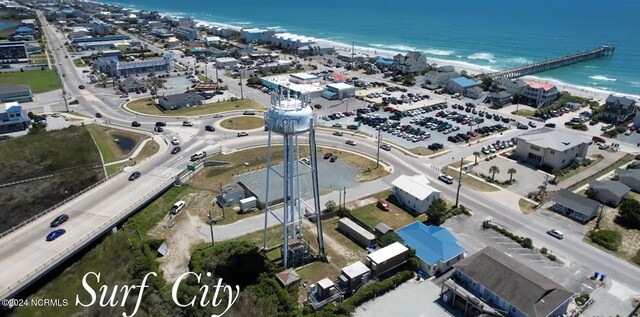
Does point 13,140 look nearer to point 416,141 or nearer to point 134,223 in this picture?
point 134,223

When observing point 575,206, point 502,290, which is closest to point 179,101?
point 502,290

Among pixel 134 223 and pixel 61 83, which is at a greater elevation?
pixel 61 83

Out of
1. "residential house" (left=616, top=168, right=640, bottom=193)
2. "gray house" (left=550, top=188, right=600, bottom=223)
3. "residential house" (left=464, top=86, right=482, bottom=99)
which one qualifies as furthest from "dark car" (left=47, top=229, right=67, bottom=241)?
"residential house" (left=464, top=86, right=482, bottom=99)

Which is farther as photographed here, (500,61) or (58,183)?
(500,61)

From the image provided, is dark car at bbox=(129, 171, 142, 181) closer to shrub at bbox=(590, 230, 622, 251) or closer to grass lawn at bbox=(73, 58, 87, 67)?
shrub at bbox=(590, 230, 622, 251)

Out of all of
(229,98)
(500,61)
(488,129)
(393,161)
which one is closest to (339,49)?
(500,61)

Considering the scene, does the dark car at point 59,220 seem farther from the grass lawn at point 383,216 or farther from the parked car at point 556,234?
the parked car at point 556,234

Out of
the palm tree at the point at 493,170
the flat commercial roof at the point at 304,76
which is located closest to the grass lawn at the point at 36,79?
the flat commercial roof at the point at 304,76
